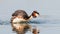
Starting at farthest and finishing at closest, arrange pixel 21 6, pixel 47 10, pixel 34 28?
1. pixel 21 6
2. pixel 47 10
3. pixel 34 28

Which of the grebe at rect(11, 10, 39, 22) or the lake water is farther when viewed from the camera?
the grebe at rect(11, 10, 39, 22)

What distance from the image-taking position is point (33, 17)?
25.1m

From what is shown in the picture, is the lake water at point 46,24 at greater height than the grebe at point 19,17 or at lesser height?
lesser

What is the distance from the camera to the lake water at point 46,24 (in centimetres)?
2053

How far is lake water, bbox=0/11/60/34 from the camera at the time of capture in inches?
808

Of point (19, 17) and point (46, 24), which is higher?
point (19, 17)

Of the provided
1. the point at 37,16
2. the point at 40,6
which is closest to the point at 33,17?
the point at 37,16

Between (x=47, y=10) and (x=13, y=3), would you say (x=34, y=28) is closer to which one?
(x=47, y=10)

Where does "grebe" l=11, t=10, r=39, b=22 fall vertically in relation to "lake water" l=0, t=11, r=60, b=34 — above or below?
above

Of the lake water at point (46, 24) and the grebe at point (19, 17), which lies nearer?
the lake water at point (46, 24)

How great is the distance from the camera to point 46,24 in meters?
23.2

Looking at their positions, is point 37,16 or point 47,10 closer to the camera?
point 37,16

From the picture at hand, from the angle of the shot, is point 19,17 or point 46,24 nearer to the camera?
point 46,24

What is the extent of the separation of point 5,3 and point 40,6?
3.13 meters
